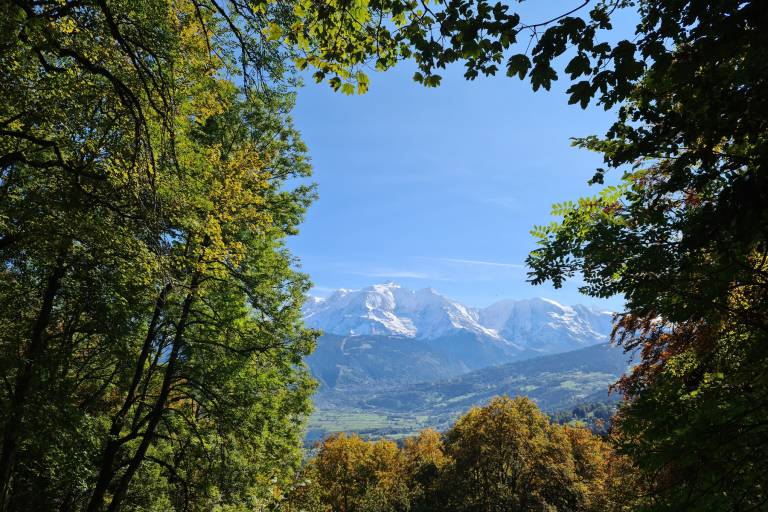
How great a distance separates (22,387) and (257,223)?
684cm

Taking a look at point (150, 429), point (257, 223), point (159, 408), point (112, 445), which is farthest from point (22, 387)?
point (257, 223)

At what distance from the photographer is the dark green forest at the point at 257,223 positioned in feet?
14.0

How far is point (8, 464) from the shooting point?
951 centimetres

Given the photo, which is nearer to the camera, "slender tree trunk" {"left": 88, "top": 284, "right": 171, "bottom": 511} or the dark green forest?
the dark green forest

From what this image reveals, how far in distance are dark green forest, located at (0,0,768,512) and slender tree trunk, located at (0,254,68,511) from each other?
0.24ft

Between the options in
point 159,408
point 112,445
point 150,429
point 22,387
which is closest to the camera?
point 22,387

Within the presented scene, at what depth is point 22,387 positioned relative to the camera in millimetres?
9562

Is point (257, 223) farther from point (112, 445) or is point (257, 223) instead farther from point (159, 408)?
point (112, 445)

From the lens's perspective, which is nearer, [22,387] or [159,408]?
[22,387]

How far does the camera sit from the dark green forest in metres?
4.25

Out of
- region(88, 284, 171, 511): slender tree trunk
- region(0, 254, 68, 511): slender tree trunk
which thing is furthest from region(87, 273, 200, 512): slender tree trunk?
region(0, 254, 68, 511): slender tree trunk

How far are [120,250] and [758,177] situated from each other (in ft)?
29.9

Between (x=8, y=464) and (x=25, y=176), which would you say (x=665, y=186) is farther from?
(x=8, y=464)

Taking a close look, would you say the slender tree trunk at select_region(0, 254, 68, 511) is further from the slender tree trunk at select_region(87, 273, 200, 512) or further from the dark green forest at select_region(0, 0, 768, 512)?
the slender tree trunk at select_region(87, 273, 200, 512)
